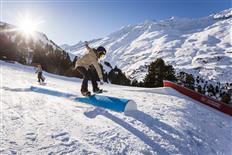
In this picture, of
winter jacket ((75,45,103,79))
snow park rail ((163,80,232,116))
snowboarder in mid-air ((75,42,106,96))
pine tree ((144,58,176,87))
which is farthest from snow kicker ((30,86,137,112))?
pine tree ((144,58,176,87))

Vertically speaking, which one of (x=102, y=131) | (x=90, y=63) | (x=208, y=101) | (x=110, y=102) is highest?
(x=90, y=63)

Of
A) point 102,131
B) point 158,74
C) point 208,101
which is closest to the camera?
point 102,131

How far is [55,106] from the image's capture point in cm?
811

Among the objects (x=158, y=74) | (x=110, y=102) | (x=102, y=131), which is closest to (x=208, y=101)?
(x=110, y=102)

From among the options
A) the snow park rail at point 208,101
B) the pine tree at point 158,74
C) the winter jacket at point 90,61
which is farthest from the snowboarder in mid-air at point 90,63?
the pine tree at point 158,74

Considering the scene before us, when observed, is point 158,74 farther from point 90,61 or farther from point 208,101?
point 90,61

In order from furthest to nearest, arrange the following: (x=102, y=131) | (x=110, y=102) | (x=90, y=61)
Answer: (x=90, y=61) < (x=110, y=102) < (x=102, y=131)

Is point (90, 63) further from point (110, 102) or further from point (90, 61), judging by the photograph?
point (110, 102)

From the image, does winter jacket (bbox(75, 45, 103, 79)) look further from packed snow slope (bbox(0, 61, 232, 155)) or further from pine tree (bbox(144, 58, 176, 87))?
pine tree (bbox(144, 58, 176, 87))

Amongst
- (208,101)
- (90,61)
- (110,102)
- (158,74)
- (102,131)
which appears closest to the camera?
(102,131)

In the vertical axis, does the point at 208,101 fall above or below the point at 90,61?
below

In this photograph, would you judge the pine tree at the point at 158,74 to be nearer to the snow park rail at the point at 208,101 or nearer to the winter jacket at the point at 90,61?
the snow park rail at the point at 208,101

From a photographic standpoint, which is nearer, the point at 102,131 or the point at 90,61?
the point at 102,131

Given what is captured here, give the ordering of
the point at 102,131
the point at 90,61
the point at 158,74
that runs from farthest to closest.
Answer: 1. the point at 158,74
2. the point at 90,61
3. the point at 102,131
